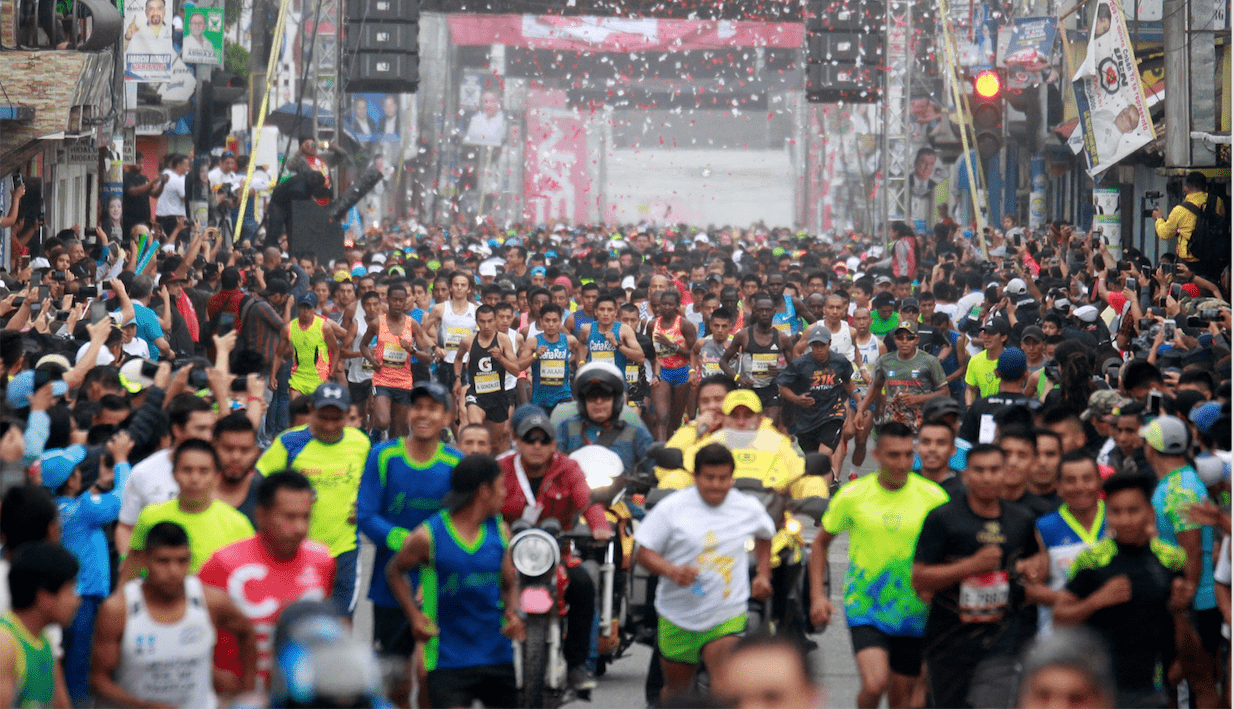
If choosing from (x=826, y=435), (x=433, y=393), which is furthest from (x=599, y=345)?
(x=433, y=393)

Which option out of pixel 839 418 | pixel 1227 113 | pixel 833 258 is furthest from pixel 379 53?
pixel 839 418

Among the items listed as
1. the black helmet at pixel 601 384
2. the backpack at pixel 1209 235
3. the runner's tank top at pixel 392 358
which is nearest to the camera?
the black helmet at pixel 601 384

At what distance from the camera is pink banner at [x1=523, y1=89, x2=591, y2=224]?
92.6 metres

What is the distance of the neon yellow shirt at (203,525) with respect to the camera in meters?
6.11

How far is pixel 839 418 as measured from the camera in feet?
43.1

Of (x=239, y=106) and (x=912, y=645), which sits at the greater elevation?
(x=239, y=106)

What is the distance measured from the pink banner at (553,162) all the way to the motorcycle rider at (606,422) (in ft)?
265

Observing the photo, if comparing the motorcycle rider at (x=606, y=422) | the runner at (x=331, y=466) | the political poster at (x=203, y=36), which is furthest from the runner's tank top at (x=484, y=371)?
the political poster at (x=203, y=36)

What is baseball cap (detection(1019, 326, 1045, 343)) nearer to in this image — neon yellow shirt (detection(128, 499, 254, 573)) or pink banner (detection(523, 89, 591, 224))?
neon yellow shirt (detection(128, 499, 254, 573))

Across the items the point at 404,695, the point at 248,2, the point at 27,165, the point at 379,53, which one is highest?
the point at 248,2

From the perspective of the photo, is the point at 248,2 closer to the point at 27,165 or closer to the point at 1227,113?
the point at 27,165

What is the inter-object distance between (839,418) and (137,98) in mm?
17288

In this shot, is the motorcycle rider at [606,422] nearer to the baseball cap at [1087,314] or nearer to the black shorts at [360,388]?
the baseball cap at [1087,314]

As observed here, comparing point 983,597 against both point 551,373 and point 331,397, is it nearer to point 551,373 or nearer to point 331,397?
point 331,397
